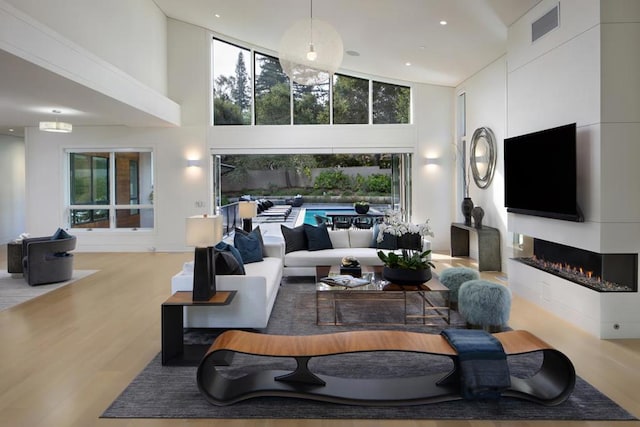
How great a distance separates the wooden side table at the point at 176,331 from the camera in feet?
12.1

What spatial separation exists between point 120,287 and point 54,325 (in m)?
1.79

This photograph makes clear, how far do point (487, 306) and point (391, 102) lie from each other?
6.57 m

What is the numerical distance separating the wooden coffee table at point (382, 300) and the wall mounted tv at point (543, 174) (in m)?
1.44

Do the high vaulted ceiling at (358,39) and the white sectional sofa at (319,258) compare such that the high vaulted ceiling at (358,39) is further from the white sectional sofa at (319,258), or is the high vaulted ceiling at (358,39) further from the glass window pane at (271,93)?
the white sectional sofa at (319,258)

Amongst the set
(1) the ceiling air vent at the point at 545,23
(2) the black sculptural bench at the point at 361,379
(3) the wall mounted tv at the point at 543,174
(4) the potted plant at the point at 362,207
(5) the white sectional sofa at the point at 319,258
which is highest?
(1) the ceiling air vent at the point at 545,23

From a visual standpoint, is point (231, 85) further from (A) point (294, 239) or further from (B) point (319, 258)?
(B) point (319, 258)

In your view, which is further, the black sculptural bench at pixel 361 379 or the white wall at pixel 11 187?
the white wall at pixel 11 187

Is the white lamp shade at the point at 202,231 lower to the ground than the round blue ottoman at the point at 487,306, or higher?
higher

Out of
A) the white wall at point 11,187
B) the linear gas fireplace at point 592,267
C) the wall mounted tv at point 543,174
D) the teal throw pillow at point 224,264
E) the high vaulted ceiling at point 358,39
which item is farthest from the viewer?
the white wall at point 11,187

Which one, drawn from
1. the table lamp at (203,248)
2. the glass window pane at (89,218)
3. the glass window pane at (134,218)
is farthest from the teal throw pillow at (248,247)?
the glass window pane at (89,218)

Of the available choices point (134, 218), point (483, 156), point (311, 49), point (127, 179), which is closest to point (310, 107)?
point (483, 156)

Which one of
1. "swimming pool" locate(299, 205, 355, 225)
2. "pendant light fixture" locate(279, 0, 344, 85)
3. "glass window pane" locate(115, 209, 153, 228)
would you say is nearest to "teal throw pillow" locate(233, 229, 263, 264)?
"pendant light fixture" locate(279, 0, 344, 85)

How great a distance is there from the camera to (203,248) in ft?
12.9

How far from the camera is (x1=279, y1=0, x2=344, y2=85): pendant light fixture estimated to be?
482 cm
